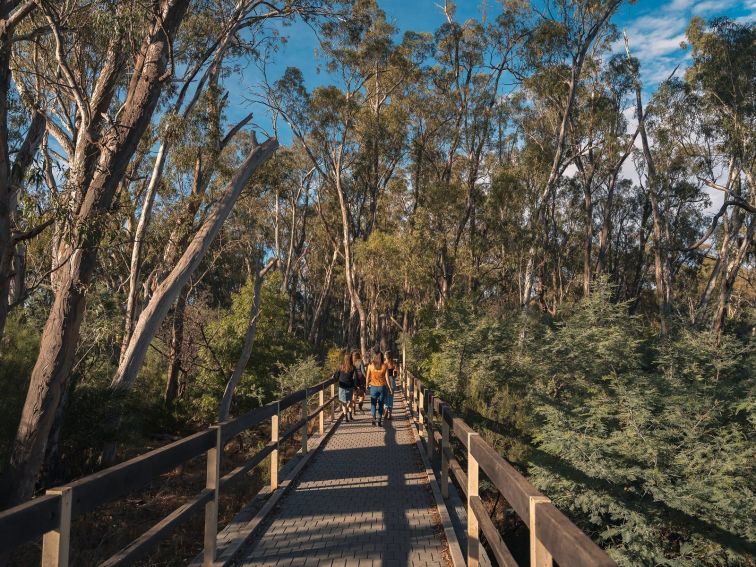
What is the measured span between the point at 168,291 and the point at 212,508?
602 centimetres

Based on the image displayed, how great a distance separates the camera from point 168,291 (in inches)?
383

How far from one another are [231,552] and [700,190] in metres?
34.2

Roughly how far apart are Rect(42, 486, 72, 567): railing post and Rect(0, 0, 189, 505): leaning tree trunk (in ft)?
15.6

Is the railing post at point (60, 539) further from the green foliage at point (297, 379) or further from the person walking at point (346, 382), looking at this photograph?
the green foliage at point (297, 379)

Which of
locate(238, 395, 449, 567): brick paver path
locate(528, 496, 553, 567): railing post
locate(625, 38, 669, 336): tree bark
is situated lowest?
locate(238, 395, 449, 567): brick paver path

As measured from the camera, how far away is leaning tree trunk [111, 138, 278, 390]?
9625 mm

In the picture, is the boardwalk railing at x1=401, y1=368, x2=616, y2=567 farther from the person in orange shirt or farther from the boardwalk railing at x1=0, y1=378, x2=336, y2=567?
the person in orange shirt

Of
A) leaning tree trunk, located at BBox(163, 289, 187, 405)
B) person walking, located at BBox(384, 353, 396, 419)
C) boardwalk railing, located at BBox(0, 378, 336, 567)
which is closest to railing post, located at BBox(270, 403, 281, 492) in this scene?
boardwalk railing, located at BBox(0, 378, 336, 567)

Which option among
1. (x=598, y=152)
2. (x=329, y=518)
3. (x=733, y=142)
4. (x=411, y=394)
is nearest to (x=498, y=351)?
(x=411, y=394)

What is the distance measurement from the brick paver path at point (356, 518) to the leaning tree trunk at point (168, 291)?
3482 millimetres

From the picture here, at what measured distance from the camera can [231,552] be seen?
4.52 m

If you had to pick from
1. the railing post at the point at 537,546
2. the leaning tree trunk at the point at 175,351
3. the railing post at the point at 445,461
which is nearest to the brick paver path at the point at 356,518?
the railing post at the point at 445,461

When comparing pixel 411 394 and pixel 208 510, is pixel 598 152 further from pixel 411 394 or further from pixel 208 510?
pixel 208 510

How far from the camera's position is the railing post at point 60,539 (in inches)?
95.9
